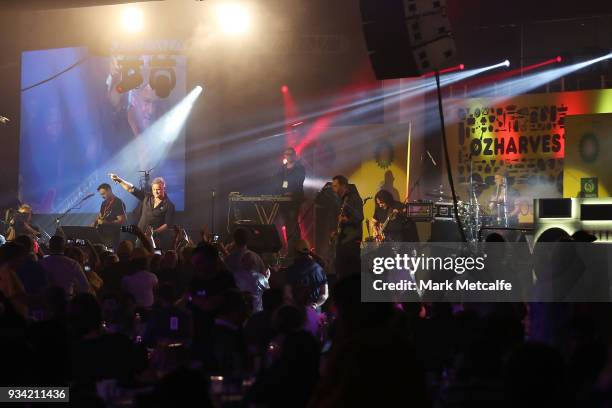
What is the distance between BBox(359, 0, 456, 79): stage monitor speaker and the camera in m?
6.36

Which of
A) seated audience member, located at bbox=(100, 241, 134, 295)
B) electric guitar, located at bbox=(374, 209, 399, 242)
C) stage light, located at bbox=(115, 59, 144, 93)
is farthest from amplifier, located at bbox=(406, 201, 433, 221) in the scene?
stage light, located at bbox=(115, 59, 144, 93)

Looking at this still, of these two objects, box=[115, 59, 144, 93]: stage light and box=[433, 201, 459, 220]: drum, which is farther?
box=[115, 59, 144, 93]: stage light

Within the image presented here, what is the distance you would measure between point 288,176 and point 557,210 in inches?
226

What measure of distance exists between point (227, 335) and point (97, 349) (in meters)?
0.77

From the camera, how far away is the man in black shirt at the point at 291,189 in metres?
14.0

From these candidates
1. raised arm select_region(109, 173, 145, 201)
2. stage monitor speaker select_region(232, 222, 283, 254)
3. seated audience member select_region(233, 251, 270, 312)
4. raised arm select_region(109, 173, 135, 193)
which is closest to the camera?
seated audience member select_region(233, 251, 270, 312)

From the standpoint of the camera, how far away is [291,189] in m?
14.3

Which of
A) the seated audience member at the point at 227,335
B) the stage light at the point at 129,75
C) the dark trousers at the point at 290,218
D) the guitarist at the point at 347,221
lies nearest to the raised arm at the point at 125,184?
the stage light at the point at 129,75

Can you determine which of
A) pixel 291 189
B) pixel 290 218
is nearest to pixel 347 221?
pixel 290 218

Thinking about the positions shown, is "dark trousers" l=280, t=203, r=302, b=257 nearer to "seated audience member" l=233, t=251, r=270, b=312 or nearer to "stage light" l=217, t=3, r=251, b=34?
"stage light" l=217, t=3, r=251, b=34

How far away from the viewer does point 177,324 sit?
5312mm

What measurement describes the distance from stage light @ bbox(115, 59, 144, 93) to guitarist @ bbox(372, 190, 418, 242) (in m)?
6.18

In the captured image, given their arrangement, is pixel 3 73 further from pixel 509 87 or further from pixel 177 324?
pixel 177 324

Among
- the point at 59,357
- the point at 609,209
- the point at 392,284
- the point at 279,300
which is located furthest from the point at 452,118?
the point at 59,357
